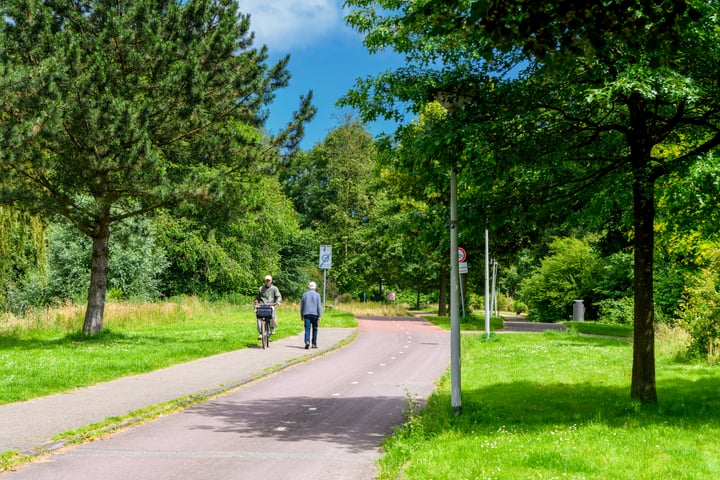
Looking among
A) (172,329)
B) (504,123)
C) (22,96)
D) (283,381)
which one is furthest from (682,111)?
(172,329)

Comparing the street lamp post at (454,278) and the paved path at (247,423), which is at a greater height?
the street lamp post at (454,278)

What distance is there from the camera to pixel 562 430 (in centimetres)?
727

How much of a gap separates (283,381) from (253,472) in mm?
6178

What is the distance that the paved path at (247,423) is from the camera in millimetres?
6156

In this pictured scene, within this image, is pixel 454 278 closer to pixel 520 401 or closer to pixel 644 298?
pixel 520 401

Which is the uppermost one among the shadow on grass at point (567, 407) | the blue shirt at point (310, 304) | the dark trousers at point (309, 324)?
→ the blue shirt at point (310, 304)

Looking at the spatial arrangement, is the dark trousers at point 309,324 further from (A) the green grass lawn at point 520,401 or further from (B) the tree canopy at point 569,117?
(B) the tree canopy at point 569,117

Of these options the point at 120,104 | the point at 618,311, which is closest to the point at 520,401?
the point at 120,104

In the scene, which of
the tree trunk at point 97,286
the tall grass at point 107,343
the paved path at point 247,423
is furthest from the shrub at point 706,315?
the tree trunk at point 97,286

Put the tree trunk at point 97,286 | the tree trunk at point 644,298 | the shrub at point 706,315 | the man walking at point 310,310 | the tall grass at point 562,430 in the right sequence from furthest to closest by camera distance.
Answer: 1. the man walking at point 310,310
2. the tree trunk at point 97,286
3. the shrub at point 706,315
4. the tree trunk at point 644,298
5. the tall grass at point 562,430

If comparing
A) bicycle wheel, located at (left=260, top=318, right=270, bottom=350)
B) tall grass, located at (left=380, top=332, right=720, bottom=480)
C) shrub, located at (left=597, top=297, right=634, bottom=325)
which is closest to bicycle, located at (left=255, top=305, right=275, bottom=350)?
bicycle wheel, located at (left=260, top=318, right=270, bottom=350)

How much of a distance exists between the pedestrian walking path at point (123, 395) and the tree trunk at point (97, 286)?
4180 mm

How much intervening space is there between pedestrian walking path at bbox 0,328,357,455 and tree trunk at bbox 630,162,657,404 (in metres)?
6.23

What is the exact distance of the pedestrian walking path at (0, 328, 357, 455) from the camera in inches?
285
